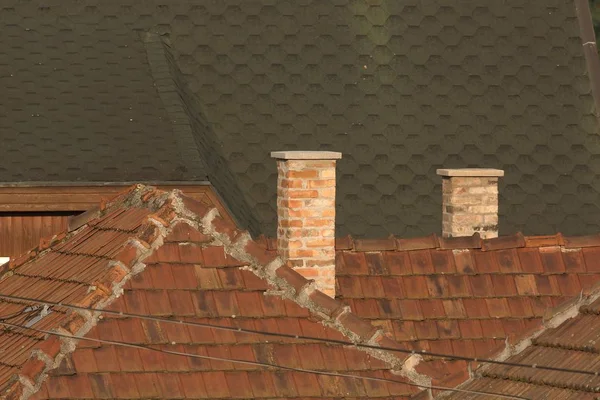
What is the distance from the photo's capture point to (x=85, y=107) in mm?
16844

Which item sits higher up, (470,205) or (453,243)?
(470,205)

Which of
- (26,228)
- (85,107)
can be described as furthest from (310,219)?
(85,107)

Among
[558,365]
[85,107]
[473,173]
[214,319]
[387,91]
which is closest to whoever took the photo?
[558,365]

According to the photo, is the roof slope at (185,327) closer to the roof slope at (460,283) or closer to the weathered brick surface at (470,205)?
the roof slope at (460,283)

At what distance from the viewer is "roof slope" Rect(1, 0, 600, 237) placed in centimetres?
1769

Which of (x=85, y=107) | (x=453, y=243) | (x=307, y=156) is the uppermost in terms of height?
(x=85, y=107)

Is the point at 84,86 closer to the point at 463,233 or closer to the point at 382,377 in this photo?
the point at 463,233

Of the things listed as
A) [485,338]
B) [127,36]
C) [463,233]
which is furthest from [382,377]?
[127,36]

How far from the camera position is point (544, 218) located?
58.7 ft

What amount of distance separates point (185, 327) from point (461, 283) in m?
3.64

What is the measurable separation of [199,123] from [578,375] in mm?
9762

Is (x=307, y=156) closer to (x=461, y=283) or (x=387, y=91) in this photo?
(x=461, y=283)

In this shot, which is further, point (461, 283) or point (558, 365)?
point (461, 283)

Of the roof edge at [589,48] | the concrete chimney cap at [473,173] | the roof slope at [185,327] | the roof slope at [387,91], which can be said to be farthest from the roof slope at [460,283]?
the roof edge at [589,48]
